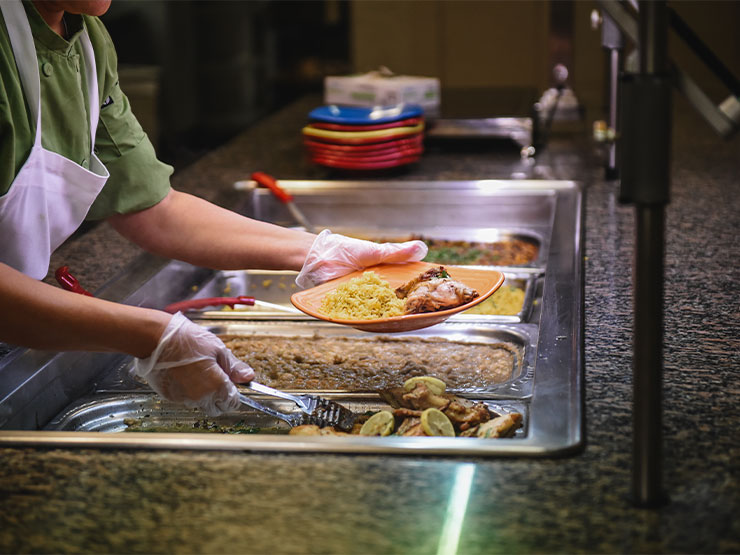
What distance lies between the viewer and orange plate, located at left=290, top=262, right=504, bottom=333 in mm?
1190

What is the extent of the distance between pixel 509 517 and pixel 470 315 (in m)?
0.79

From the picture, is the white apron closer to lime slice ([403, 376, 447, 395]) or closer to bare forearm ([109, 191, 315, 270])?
bare forearm ([109, 191, 315, 270])

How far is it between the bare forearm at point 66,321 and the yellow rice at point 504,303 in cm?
70

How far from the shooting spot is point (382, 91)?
237 centimetres

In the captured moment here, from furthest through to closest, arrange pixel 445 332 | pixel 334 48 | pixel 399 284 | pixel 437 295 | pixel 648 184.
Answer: pixel 334 48 < pixel 445 332 < pixel 399 284 < pixel 437 295 < pixel 648 184

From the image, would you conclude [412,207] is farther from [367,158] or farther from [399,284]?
[399,284]

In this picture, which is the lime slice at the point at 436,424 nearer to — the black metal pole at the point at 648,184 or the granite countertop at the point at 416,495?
the granite countertop at the point at 416,495

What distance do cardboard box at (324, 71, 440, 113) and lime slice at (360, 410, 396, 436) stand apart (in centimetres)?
142

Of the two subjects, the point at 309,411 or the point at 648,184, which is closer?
the point at 648,184

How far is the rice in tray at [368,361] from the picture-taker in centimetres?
133

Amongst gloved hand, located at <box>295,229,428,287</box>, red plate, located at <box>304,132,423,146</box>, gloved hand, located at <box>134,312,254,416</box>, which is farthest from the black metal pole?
red plate, located at <box>304,132,423,146</box>

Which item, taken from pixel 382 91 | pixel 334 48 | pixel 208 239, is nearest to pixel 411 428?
pixel 208 239

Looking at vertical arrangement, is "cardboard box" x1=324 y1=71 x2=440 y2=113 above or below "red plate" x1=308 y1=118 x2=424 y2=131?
above

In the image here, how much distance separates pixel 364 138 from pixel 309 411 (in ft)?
3.62
